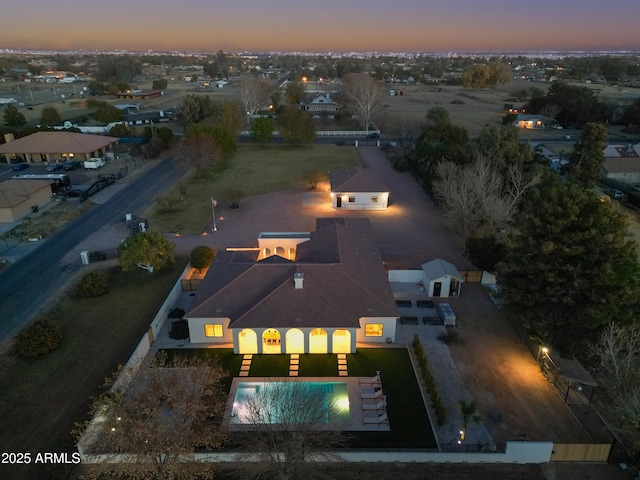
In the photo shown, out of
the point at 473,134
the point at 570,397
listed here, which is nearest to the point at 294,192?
the point at 570,397

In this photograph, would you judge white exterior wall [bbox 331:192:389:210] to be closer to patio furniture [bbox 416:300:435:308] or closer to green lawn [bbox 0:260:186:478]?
patio furniture [bbox 416:300:435:308]

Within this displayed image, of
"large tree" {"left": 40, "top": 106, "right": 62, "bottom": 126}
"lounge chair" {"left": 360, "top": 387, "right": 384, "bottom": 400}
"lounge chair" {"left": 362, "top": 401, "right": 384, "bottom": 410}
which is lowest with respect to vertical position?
"lounge chair" {"left": 362, "top": 401, "right": 384, "bottom": 410}

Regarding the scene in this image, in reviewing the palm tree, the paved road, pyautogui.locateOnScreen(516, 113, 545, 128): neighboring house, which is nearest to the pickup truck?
the paved road

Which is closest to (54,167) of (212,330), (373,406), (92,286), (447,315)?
(92,286)

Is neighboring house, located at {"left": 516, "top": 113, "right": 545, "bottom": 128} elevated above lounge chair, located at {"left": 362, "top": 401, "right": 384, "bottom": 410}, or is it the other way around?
neighboring house, located at {"left": 516, "top": 113, "right": 545, "bottom": 128}

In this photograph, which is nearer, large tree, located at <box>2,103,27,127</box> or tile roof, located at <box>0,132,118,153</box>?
tile roof, located at <box>0,132,118,153</box>

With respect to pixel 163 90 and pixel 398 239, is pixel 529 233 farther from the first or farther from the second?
pixel 163 90
